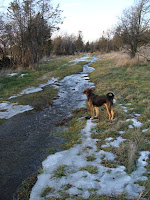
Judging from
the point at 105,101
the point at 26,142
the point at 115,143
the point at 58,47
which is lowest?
the point at 26,142

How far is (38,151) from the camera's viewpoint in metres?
4.71

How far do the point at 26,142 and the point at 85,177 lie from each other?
262 centimetres

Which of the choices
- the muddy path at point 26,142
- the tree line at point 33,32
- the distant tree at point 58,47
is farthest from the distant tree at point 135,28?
the distant tree at point 58,47

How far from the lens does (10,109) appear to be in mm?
8164

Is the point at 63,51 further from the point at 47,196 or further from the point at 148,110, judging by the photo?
the point at 47,196

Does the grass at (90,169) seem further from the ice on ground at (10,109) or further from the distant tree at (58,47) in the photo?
the distant tree at (58,47)

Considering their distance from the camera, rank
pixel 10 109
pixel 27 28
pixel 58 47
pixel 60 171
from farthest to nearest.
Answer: pixel 58 47 < pixel 27 28 < pixel 10 109 < pixel 60 171

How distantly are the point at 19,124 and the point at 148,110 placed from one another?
5453 millimetres

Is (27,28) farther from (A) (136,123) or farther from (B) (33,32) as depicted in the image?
(A) (136,123)

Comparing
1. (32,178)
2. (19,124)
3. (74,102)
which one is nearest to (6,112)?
(19,124)

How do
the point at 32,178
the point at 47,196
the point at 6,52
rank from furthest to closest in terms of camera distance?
1. the point at 6,52
2. the point at 32,178
3. the point at 47,196

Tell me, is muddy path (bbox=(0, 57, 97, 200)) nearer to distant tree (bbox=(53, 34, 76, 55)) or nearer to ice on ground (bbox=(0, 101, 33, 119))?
ice on ground (bbox=(0, 101, 33, 119))

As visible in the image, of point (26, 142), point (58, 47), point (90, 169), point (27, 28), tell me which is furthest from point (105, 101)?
point (58, 47)

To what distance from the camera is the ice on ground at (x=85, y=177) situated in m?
2.98
